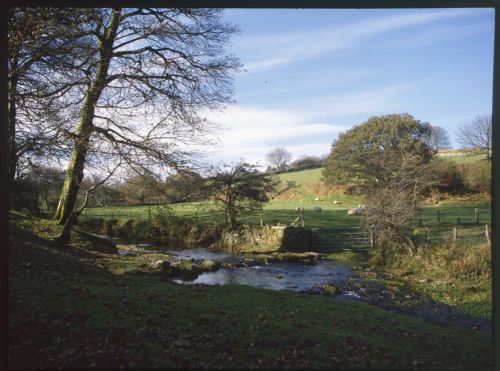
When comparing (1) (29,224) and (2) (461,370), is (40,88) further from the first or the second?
(2) (461,370)

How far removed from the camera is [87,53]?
6531 mm

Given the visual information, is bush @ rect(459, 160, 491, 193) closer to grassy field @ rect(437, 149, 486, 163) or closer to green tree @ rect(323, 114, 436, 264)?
grassy field @ rect(437, 149, 486, 163)

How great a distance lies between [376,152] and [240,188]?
105 inches

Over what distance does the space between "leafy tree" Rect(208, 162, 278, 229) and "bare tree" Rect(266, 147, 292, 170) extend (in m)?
0.37

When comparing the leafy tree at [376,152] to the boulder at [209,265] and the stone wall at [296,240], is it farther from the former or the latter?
the boulder at [209,265]

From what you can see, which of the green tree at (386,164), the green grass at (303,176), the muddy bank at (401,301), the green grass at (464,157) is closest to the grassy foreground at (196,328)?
the muddy bank at (401,301)

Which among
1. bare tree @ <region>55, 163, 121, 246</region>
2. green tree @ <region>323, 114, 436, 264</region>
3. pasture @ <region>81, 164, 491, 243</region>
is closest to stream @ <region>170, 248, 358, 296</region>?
pasture @ <region>81, 164, 491, 243</region>

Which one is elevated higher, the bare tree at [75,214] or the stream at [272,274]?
the bare tree at [75,214]

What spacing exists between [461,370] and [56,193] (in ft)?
23.8

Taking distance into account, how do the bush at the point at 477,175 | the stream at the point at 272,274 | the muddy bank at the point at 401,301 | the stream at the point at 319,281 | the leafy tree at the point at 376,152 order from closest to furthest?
1. the bush at the point at 477,175
2. the leafy tree at the point at 376,152
3. the muddy bank at the point at 401,301
4. the stream at the point at 319,281
5. the stream at the point at 272,274

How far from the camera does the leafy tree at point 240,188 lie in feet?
21.9

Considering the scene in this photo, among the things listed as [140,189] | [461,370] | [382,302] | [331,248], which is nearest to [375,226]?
[331,248]

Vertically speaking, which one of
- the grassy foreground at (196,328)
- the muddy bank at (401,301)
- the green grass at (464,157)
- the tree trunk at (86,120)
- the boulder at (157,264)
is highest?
the tree trunk at (86,120)

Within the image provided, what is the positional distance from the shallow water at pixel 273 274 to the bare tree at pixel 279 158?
2.22m
